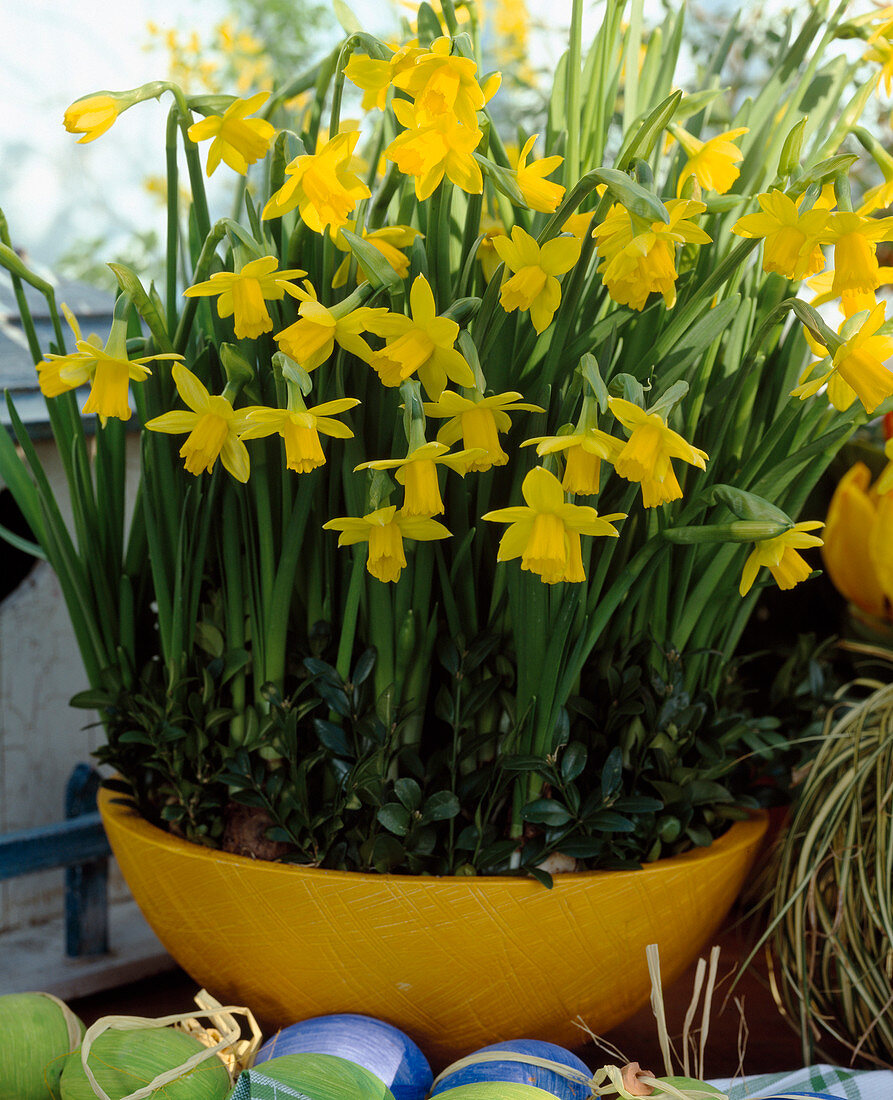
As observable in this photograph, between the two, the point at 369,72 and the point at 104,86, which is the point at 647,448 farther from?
the point at 104,86

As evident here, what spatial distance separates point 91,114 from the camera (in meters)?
0.37

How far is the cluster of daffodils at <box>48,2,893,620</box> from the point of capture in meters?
0.33

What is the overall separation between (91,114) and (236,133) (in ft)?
0.18

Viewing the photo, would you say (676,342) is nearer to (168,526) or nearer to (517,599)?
(517,599)

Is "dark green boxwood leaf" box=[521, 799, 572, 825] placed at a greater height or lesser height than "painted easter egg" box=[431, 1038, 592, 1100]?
greater

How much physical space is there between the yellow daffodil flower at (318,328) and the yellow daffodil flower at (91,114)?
4.0 inches

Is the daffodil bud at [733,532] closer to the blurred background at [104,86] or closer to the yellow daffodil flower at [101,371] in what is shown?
the yellow daffodil flower at [101,371]

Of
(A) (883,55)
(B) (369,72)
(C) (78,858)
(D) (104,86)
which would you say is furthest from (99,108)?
(D) (104,86)

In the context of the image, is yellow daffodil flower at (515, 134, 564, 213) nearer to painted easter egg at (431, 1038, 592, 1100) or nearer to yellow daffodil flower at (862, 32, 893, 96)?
yellow daffodil flower at (862, 32, 893, 96)

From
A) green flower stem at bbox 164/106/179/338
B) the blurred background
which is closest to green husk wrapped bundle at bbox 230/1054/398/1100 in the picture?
green flower stem at bbox 164/106/179/338

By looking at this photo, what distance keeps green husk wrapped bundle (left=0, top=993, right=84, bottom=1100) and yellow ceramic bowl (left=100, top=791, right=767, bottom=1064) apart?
0.20ft

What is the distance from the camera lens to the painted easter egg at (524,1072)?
385mm

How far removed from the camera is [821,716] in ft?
1.87

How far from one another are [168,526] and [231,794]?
130 mm
